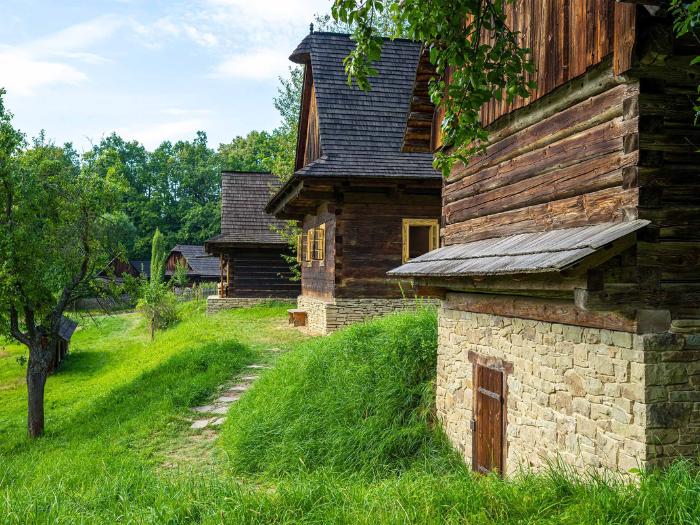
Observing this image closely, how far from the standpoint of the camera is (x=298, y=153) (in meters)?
19.7

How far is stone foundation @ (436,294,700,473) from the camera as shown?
464 centimetres

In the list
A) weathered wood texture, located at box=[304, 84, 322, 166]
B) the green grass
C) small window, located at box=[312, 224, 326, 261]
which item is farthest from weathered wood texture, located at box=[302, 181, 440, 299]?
the green grass

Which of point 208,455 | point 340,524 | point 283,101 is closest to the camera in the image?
point 340,524

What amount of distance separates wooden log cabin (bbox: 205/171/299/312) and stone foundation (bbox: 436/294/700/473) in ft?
60.6

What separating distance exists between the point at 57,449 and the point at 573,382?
845 centimetres

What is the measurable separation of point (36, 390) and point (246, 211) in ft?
50.4

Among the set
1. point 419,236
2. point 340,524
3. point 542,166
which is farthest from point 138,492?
point 419,236

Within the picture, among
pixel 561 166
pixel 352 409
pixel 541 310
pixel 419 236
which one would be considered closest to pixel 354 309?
pixel 419 236

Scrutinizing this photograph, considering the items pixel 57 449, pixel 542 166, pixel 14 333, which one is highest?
pixel 542 166

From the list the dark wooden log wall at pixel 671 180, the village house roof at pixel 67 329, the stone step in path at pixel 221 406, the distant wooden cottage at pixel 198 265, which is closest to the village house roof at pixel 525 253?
the dark wooden log wall at pixel 671 180

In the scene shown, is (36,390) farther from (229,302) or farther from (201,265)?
(201,265)

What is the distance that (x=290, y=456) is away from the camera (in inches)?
310

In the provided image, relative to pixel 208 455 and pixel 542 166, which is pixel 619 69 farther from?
pixel 208 455

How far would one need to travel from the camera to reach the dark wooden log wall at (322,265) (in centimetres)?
1582
